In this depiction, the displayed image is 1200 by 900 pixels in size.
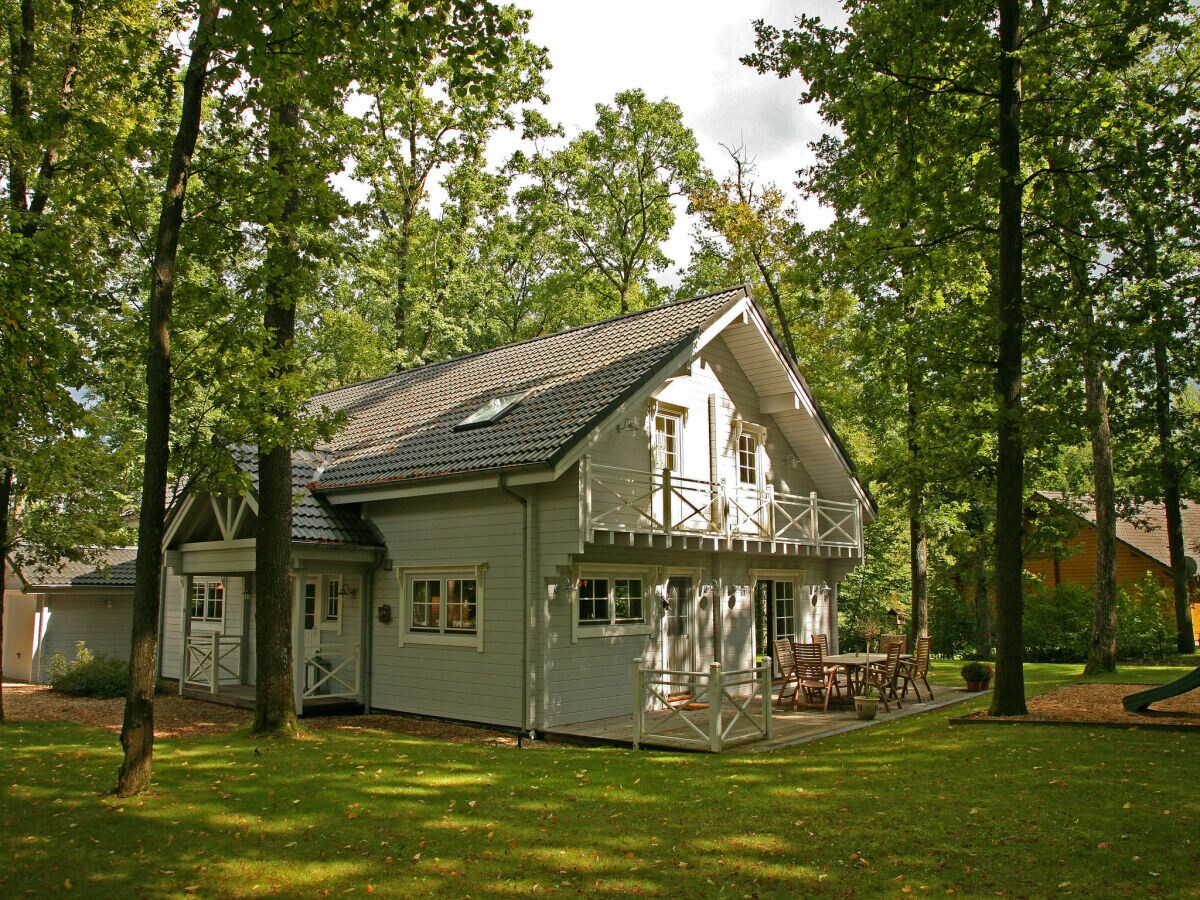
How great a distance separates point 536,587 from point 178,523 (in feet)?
28.4

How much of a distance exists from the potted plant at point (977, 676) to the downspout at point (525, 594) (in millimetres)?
9120

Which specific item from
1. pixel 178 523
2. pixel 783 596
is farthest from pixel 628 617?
pixel 178 523

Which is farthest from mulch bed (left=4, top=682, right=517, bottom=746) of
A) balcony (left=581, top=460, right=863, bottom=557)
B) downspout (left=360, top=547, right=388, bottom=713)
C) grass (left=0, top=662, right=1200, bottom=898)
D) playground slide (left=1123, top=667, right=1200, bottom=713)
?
playground slide (left=1123, top=667, right=1200, bottom=713)

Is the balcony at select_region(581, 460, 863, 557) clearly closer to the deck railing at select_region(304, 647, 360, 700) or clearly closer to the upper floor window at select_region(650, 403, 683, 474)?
the upper floor window at select_region(650, 403, 683, 474)

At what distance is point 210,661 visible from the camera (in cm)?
1700

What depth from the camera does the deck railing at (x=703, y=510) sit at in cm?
1335

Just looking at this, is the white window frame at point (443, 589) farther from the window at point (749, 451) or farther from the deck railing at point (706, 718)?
the window at point (749, 451)

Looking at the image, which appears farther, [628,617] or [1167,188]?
[628,617]

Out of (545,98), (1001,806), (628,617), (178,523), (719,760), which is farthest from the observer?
(545,98)

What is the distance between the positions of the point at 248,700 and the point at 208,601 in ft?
14.0

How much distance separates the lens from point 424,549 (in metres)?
14.5

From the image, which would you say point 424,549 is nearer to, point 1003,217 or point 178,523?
point 178,523

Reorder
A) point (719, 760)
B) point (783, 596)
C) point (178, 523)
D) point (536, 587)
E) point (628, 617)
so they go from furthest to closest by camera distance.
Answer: point (783, 596) < point (178, 523) < point (628, 617) < point (536, 587) < point (719, 760)

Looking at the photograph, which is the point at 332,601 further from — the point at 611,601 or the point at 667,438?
the point at 667,438
